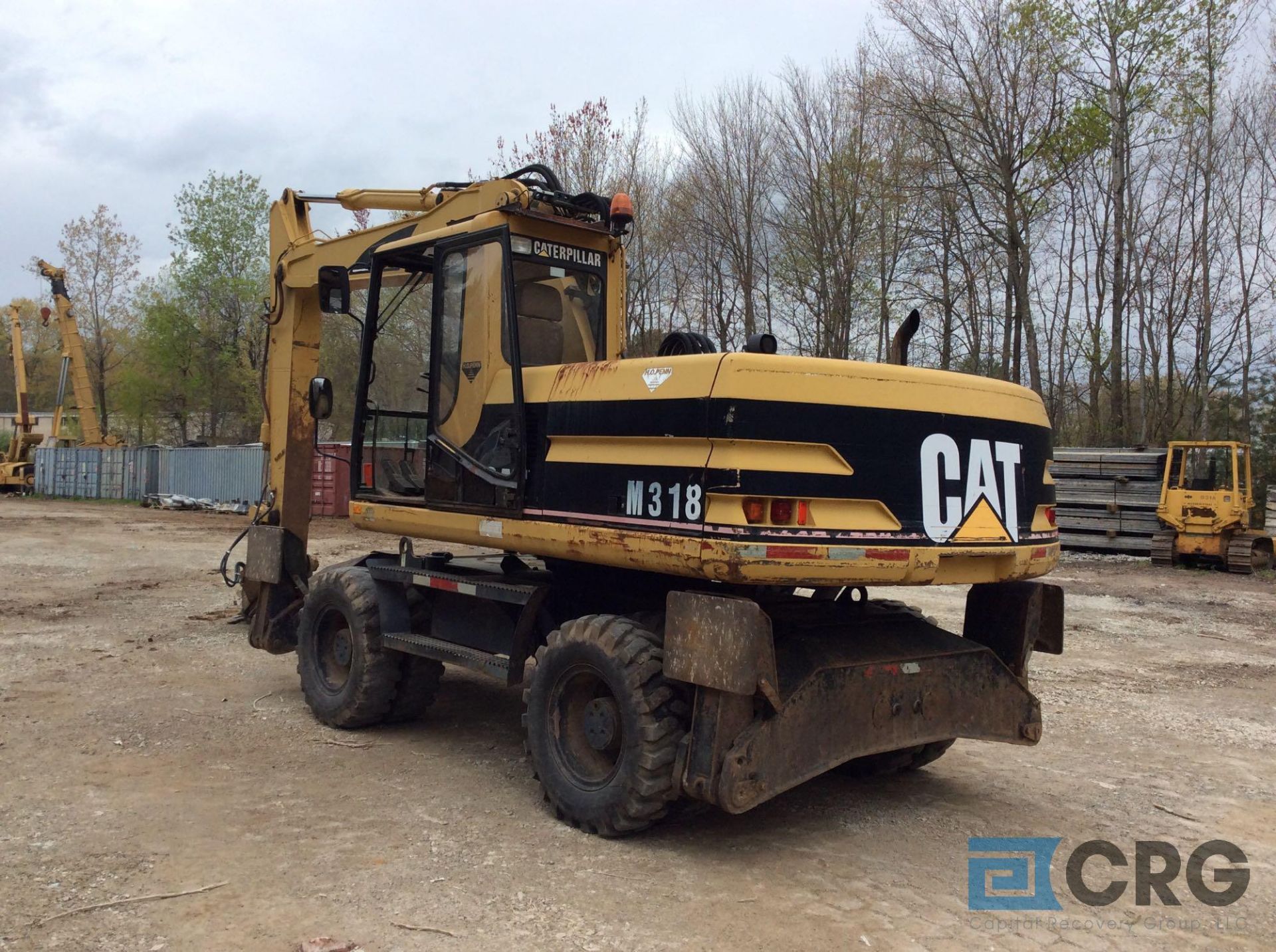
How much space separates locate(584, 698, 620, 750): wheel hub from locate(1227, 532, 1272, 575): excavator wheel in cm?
1649

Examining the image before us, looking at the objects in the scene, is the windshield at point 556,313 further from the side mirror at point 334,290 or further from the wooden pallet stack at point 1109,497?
the wooden pallet stack at point 1109,497

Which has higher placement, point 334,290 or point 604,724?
point 334,290

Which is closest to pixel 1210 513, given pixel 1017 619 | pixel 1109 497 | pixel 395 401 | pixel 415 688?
pixel 1109 497

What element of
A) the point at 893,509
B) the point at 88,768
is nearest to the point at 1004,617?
the point at 893,509

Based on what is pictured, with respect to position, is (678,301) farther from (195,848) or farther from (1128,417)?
(195,848)

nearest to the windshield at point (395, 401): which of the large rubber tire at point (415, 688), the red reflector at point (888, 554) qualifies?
the large rubber tire at point (415, 688)

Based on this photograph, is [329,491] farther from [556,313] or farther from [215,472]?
[556,313]

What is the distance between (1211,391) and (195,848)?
27.7 metres

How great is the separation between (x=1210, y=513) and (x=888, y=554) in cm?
1618

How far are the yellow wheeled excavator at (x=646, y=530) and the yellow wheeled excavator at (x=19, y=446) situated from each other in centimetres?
3429

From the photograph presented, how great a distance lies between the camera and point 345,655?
6914mm

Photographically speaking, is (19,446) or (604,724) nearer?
(604,724)

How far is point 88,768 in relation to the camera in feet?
19.1

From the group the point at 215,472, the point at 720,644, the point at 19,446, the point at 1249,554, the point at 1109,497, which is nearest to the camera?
the point at 720,644
